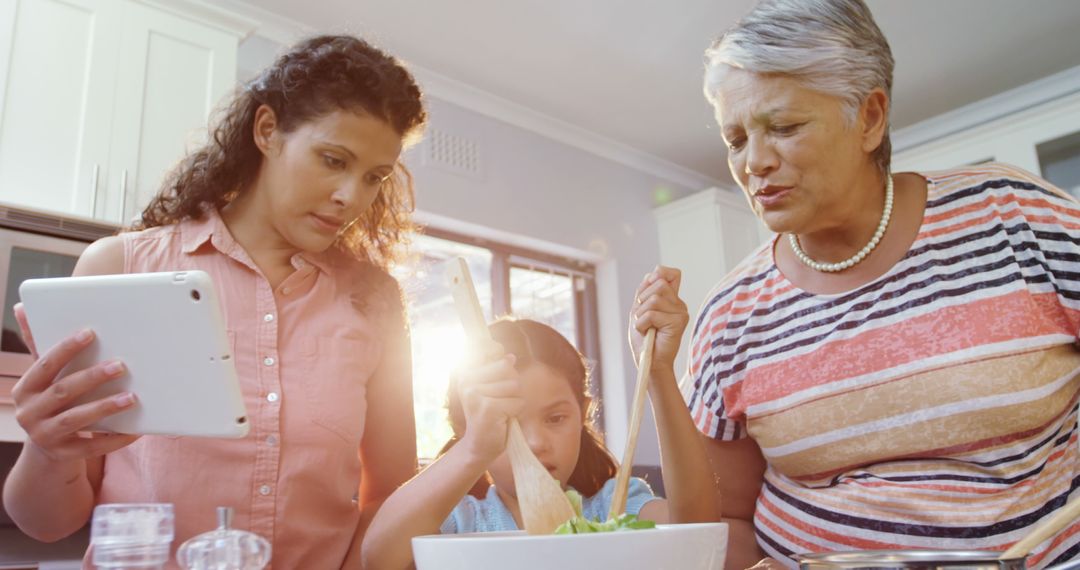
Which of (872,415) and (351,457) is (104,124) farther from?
(872,415)

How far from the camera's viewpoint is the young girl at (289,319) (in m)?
0.85

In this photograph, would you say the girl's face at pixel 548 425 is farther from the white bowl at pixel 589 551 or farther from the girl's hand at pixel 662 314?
the white bowl at pixel 589 551

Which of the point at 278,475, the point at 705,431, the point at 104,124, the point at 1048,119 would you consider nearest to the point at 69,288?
the point at 278,475

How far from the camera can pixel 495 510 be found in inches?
44.2

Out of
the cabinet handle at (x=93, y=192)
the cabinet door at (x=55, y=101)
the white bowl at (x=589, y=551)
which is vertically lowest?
the white bowl at (x=589, y=551)

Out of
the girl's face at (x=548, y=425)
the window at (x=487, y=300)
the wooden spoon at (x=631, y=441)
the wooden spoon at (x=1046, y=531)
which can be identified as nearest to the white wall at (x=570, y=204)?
the window at (x=487, y=300)

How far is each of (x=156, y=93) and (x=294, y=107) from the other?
4.72 feet

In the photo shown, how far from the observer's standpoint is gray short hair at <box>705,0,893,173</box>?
934 mm

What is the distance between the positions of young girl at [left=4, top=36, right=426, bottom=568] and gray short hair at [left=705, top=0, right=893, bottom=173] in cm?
46

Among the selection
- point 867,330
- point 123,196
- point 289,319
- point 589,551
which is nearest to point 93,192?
point 123,196

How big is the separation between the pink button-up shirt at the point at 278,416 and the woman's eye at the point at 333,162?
0.39 ft

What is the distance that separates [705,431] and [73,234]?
164cm

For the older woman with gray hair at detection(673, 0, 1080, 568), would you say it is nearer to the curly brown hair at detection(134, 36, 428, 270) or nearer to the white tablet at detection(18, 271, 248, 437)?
the curly brown hair at detection(134, 36, 428, 270)

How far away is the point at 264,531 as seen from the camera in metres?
0.87
